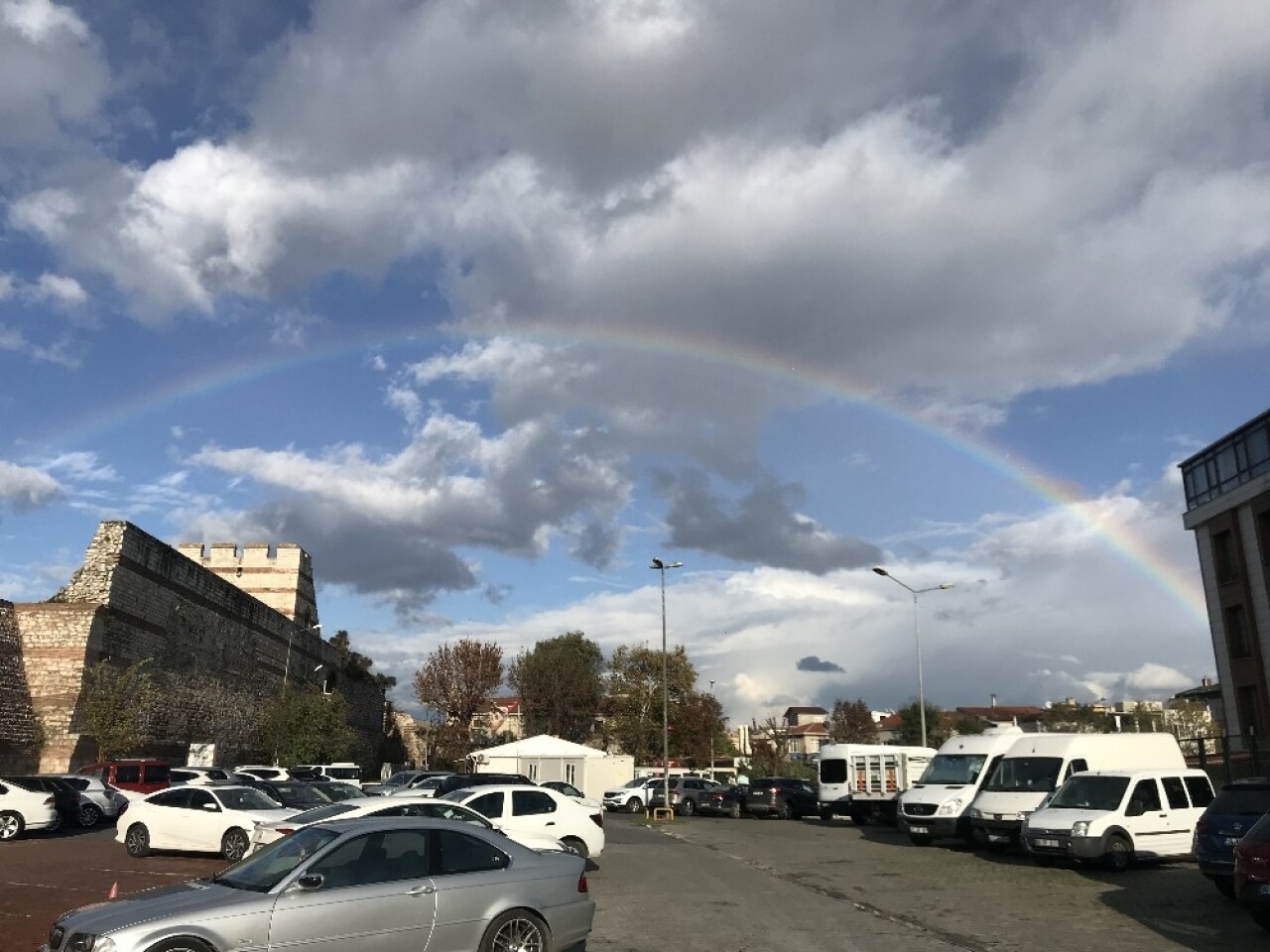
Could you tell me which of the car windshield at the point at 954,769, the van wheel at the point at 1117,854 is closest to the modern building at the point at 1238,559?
the car windshield at the point at 954,769

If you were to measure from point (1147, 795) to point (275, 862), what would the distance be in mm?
16132

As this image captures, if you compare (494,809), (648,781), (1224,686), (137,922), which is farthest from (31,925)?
(1224,686)

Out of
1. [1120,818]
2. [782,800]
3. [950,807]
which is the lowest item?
[782,800]

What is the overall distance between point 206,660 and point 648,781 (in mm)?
20430

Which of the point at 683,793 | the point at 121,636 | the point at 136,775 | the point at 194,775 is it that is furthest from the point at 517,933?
the point at 683,793

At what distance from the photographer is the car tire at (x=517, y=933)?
27.0ft

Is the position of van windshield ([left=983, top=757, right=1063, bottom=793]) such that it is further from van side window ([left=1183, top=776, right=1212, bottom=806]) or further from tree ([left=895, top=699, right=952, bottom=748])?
tree ([left=895, top=699, right=952, bottom=748])

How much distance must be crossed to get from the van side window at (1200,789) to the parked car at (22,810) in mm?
23718

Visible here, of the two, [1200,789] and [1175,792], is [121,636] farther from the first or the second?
[1200,789]

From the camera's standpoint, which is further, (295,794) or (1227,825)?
(295,794)

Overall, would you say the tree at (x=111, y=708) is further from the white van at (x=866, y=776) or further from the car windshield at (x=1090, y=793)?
the car windshield at (x=1090, y=793)

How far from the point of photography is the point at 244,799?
1834cm

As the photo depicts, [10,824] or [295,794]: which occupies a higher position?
[295,794]

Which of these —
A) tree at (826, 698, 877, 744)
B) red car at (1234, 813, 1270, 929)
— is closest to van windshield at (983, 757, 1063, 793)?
red car at (1234, 813, 1270, 929)
